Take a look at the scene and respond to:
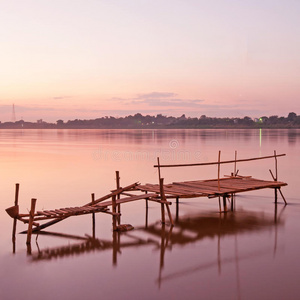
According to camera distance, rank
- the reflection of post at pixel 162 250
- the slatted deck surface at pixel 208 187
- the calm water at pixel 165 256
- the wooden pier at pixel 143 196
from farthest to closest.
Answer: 1. the slatted deck surface at pixel 208 187
2. the wooden pier at pixel 143 196
3. the reflection of post at pixel 162 250
4. the calm water at pixel 165 256

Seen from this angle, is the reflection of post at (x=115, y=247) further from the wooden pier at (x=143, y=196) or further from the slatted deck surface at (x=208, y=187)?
the slatted deck surface at (x=208, y=187)

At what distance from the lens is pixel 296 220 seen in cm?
1141

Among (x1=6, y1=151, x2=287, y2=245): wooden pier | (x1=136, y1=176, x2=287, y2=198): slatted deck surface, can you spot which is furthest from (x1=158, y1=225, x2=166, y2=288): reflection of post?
(x1=136, y1=176, x2=287, y2=198): slatted deck surface

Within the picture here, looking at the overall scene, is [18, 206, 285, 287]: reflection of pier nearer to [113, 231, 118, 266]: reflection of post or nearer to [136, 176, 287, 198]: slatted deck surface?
[113, 231, 118, 266]: reflection of post

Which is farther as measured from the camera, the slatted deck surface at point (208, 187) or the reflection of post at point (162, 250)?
the slatted deck surface at point (208, 187)

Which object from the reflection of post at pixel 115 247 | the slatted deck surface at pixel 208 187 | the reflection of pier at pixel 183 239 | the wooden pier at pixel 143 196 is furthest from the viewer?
the slatted deck surface at pixel 208 187

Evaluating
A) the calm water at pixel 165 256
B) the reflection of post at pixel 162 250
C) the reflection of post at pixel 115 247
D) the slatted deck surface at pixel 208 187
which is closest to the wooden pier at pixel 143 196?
Result: the slatted deck surface at pixel 208 187

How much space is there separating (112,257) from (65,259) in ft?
3.09

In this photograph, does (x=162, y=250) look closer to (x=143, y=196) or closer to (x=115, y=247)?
(x=115, y=247)

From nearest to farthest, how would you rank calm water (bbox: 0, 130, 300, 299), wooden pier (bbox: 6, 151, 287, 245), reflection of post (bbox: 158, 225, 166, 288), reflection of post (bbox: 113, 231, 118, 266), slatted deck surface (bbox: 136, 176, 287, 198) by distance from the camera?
calm water (bbox: 0, 130, 300, 299) → reflection of post (bbox: 158, 225, 166, 288) → reflection of post (bbox: 113, 231, 118, 266) → wooden pier (bbox: 6, 151, 287, 245) → slatted deck surface (bbox: 136, 176, 287, 198)

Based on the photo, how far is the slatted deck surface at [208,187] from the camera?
441 inches

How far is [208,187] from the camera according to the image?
12.2 metres

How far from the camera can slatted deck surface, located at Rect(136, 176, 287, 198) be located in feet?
36.7

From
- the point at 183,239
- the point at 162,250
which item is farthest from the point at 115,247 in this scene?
the point at 183,239
